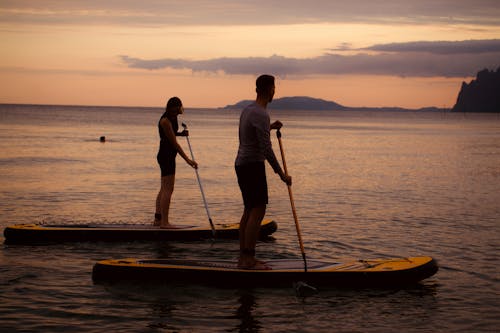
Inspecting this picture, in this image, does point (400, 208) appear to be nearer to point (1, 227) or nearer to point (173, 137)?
point (173, 137)

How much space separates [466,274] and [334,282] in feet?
7.92

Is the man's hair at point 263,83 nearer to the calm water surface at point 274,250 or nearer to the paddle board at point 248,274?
the paddle board at point 248,274

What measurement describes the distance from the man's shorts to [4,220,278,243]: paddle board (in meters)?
3.57

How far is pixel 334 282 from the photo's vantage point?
29.1ft

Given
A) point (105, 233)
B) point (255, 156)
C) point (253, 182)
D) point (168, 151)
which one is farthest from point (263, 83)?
point (105, 233)

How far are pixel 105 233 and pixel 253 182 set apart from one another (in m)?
4.22

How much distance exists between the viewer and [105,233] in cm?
1183

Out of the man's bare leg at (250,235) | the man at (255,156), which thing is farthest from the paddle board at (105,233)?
the man at (255,156)

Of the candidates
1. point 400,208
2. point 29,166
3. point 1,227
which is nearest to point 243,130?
point 1,227

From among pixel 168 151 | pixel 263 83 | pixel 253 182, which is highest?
pixel 263 83

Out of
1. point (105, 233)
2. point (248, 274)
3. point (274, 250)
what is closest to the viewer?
point (248, 274)

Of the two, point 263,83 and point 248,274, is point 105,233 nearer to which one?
point 248,274

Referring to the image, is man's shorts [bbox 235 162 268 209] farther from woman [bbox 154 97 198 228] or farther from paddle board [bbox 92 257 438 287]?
woman [bbox 154 97 198 228]

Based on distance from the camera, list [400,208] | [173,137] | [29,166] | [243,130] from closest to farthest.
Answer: [243,130] → [173,137] → [400,208] → [29,166]
